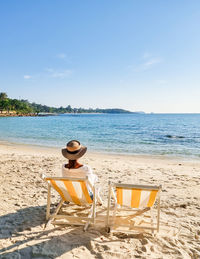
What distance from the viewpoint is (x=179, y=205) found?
475 cm

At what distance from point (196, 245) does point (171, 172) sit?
5.09 metres

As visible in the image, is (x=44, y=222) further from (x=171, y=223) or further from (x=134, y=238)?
(x=171, y=223)

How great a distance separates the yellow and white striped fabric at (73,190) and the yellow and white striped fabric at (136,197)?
0.54 m

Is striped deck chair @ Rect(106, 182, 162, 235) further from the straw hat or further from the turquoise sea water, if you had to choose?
the turquoise sea water

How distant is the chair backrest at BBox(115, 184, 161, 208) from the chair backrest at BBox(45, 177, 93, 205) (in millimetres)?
529

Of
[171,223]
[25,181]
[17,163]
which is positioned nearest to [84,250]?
[171,223]

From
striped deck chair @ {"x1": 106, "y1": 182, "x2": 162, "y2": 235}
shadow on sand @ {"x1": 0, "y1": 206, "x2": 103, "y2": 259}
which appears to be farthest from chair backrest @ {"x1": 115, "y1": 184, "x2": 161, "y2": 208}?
shadow on sand @ {"x1": 0, "y1": 206, "x2": 103, "y2": 259}

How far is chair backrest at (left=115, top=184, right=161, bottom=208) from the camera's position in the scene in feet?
10.2

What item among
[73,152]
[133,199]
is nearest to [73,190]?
[73,152]

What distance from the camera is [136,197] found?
342 cm

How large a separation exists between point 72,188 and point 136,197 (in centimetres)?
103

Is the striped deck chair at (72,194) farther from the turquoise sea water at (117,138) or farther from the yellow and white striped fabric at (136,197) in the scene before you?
the turquoise sea water at (117,138)

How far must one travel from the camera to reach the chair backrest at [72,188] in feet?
10.8

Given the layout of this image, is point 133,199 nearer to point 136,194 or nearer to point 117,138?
point 136,194
